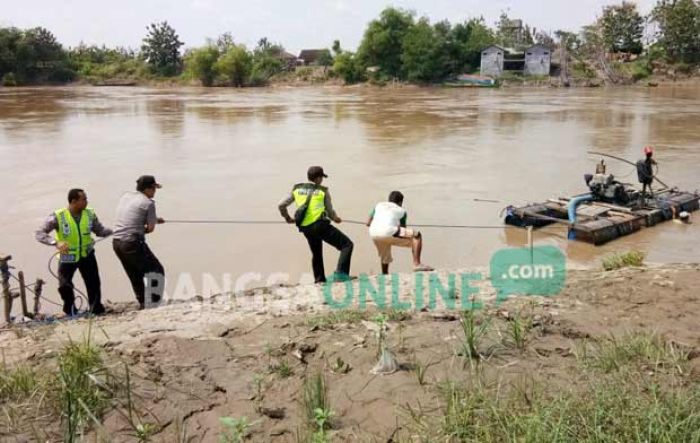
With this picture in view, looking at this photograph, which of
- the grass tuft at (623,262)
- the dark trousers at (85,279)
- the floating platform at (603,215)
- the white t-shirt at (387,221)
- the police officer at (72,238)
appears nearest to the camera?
the police officer at (72,238)

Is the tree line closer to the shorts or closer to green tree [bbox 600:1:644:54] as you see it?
green tree [bbox 600:1:644:54]

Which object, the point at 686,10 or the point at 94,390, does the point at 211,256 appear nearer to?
the point at 94,390

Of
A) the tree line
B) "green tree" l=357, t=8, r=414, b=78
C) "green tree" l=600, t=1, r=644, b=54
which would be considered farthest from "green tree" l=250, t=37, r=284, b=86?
"green tree" l=600, t=1, r=644, b=54

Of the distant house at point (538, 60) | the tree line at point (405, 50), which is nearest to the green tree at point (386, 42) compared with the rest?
the tree line at point (405, 50)

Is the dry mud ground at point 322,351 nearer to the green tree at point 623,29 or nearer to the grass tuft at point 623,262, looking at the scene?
the grass tuft at point 623,262

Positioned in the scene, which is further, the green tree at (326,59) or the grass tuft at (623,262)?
the green tree at (326,59)

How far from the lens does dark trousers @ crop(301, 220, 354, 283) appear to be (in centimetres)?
660

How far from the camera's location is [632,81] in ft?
204

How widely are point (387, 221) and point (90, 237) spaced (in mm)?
3032

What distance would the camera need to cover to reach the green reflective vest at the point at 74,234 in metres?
5.78

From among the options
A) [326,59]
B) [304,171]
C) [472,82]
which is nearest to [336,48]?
[326,59]

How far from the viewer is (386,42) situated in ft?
236

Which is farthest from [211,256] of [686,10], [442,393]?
[686,10]

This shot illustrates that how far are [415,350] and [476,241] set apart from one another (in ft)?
20.7
